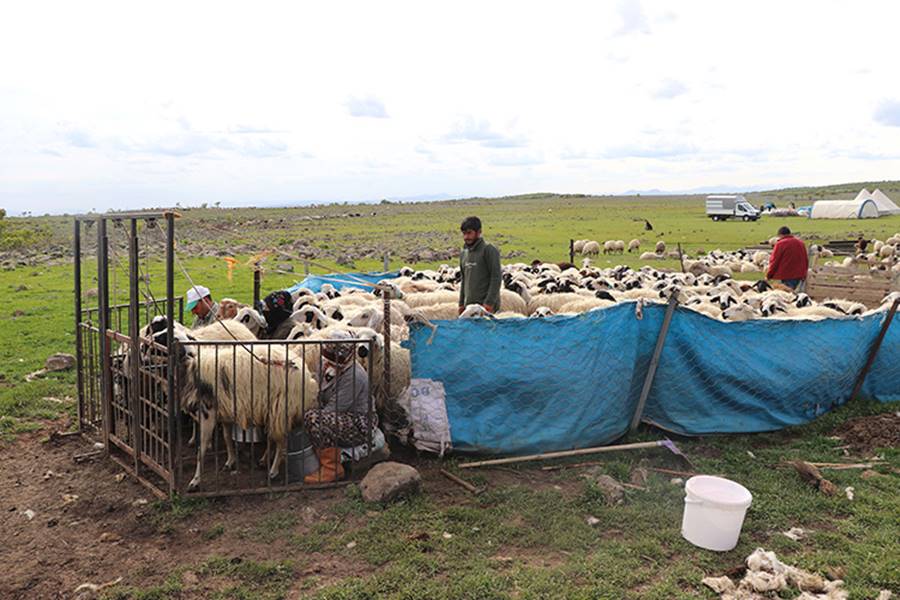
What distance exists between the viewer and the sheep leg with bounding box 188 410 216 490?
612 centimetres

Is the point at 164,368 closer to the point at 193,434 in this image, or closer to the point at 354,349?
the point at 193,434

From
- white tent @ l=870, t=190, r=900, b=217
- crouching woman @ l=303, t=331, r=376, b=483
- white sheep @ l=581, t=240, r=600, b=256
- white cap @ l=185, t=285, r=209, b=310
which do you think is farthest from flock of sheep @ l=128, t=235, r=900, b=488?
white tent @ l=870, t=190, r=900, b=217

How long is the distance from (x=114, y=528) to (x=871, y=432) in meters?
7.70

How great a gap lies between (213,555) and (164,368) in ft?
6.55

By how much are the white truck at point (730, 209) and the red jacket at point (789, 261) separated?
49886mm

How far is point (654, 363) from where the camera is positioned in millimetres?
7484

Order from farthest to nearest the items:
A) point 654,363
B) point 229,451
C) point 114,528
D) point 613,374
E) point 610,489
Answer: point 654,363 < point 613,374 < point 229,451 < point 610,489 < point 114,528

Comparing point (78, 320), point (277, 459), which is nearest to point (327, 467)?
point (277, 459)

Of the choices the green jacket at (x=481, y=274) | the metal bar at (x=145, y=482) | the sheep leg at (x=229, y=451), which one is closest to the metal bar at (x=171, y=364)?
the metal bar at (x=145, y=482)

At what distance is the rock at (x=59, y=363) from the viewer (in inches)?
414

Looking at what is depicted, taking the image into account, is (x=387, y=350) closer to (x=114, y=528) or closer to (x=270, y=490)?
(x=270, y=490)

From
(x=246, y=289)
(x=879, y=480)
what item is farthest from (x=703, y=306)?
(x=246, y=289)

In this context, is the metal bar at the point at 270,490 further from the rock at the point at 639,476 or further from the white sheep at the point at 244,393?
the rock at the point at 639,476

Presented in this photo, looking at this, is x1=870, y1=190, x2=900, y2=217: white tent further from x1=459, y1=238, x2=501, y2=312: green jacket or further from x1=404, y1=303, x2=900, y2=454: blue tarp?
x1=459, y1=238, x2=501, y2=312: green jacket
